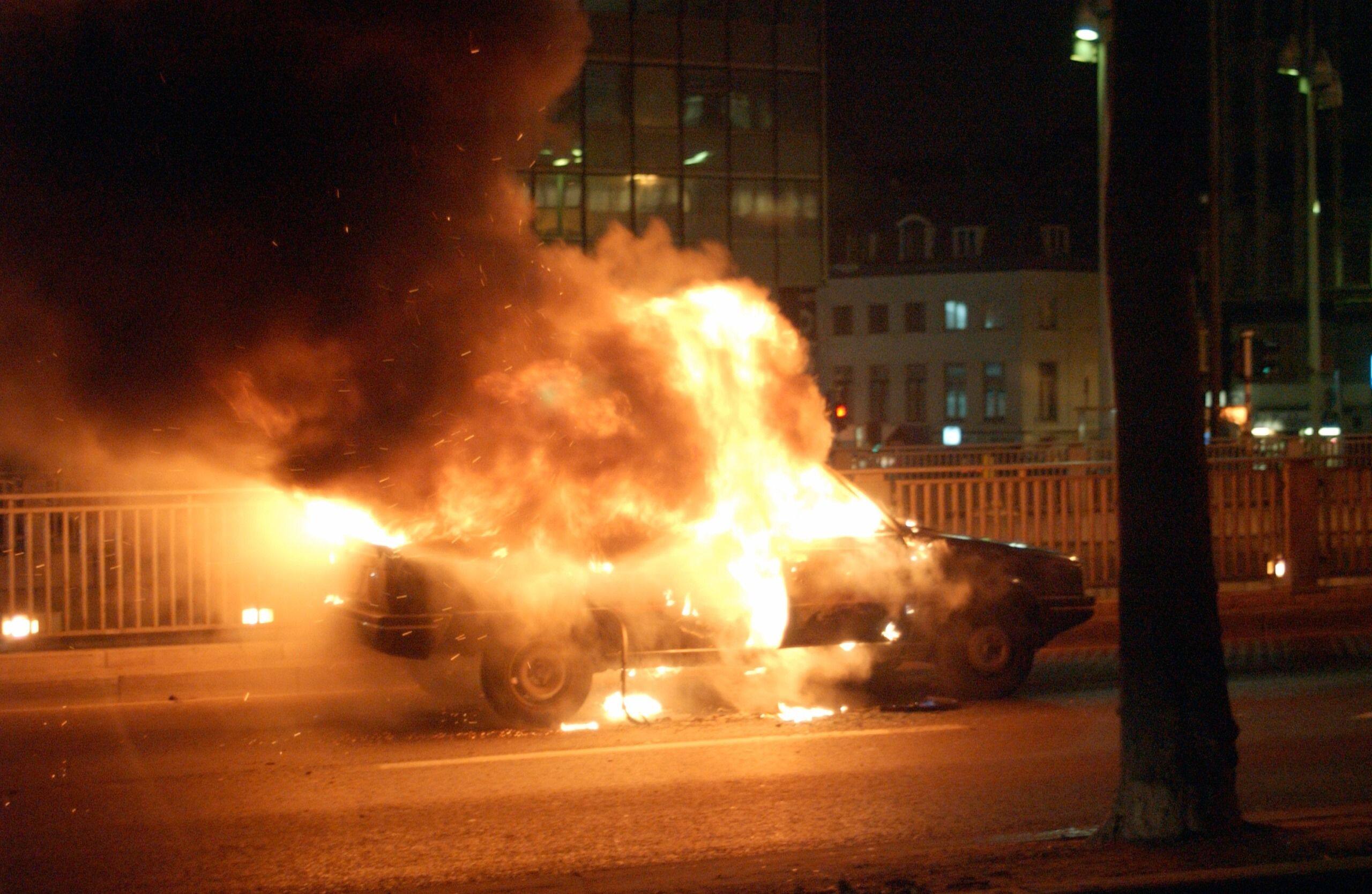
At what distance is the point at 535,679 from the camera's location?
8.94 meters

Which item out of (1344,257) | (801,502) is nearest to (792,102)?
(1344,257)

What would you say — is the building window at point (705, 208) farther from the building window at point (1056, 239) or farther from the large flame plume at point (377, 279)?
the large flame plume at point (377, 279)

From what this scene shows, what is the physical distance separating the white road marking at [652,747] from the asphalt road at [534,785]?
0.08 feet

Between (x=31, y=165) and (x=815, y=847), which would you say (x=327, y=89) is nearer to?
(x=31, y=165)

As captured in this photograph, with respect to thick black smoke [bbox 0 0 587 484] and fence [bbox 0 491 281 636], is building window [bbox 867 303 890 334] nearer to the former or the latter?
fence [bbox 0 491 281 636]

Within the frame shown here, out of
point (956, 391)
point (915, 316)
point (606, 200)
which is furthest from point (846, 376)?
point (606, 200)

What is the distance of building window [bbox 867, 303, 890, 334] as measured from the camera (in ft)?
198

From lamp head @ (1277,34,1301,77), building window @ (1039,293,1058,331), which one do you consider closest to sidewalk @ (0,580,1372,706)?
lamp head @ (1277,34,1301,77)

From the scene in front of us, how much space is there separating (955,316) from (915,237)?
4.43 meters

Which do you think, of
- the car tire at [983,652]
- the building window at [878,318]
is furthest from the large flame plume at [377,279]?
the building window at [878,318]

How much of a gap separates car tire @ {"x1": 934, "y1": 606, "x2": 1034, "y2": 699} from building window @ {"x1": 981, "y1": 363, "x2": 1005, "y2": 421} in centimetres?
4919

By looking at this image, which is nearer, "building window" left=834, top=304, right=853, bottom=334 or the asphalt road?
the asphalt road

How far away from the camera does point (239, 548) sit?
39.2 ft

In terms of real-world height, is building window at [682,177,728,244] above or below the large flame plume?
above
